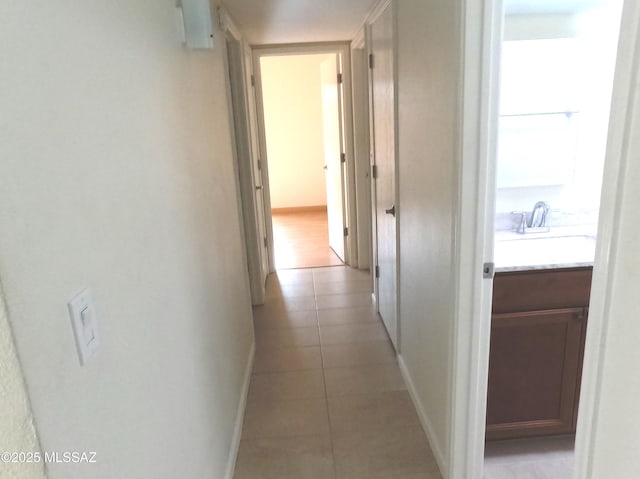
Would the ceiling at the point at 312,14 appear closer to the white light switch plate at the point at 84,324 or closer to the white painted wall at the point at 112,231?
the white painted wall at the point at 112,231

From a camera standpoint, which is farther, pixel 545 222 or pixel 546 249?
pixel 545 222

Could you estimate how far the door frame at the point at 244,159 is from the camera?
3163mm

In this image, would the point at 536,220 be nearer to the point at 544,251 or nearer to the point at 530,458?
Answer: the point at 544,251

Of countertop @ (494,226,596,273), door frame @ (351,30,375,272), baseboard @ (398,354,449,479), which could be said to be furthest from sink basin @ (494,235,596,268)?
door frame @ (351,30,375,272)

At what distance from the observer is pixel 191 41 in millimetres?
1605

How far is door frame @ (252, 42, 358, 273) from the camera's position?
3977 mm

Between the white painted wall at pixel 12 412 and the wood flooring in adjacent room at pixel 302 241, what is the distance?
13.3 feet

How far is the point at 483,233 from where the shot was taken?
1518mm

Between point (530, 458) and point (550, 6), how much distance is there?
2023 millimetres

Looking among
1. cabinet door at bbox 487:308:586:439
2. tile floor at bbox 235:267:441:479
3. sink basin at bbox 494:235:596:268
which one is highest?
sink basin at bbox 494:235:596:268

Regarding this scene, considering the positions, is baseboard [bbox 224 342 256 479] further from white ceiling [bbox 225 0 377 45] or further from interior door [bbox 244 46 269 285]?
white ceiling [bbox 225 0 377 45]

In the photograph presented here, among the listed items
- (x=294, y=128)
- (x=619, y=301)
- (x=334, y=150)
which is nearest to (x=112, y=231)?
(x=619, y=301)

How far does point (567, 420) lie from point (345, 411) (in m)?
1.01

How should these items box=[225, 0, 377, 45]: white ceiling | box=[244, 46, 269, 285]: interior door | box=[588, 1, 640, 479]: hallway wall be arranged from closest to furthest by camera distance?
1. box=[588, 1, 640, 479]: hallway wall
2. box=[225, 0, 377, 45]: white ceiling
3. box=[244, 46, 269, 285]: interior door
